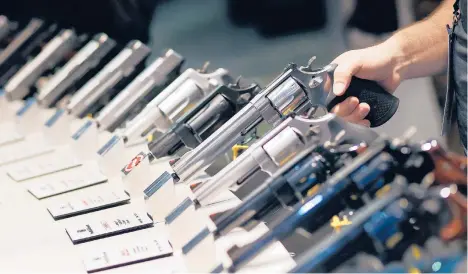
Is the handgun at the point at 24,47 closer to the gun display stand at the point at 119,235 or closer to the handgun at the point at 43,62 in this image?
the handgun at the point at 43,62

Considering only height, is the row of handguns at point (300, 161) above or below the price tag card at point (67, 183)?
below

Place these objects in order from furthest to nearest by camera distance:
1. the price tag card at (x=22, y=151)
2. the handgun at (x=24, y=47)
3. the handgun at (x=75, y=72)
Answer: the handgun at (x=24, y=47), the handgun at (x=75, y=72), the price tag card at (x=22, y=151)

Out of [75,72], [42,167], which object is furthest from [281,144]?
[75,72]

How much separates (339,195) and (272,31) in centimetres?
108

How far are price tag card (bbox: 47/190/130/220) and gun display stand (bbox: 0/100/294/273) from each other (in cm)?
1

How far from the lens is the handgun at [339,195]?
45.7 inches

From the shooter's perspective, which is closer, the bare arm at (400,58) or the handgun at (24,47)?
the bare arm at (400,58)

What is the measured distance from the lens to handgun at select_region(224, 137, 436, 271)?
1.16m

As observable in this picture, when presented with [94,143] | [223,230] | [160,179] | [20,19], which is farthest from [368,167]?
[20,19]

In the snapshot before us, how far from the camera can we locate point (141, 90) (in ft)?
8.70

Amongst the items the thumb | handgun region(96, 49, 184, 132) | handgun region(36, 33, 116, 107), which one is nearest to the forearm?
the thumb

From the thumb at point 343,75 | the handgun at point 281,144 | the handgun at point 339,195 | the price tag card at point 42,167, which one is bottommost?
the handgun at point 339,195

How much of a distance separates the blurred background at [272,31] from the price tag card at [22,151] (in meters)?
0.57

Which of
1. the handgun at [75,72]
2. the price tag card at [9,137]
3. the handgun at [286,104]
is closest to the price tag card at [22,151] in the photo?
the price tag card at [9,137]
